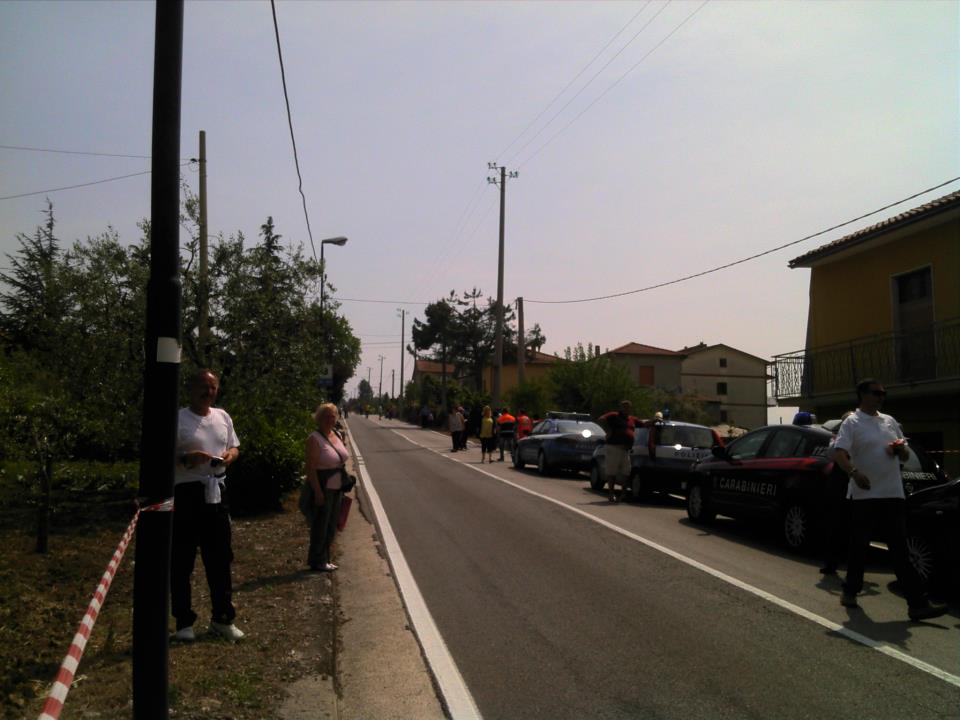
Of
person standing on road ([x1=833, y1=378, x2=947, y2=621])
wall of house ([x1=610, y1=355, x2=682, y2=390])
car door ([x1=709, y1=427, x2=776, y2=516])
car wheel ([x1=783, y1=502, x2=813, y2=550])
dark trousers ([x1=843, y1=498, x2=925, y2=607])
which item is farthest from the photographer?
wall of house ([x1=610, y1=355, x2=682, y2=390])

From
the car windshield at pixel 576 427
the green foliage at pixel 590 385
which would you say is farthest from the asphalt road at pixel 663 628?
the green foliage at pixel 590 385

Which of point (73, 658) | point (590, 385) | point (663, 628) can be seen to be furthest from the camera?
point (590, 385)

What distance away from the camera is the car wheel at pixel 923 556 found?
7812 millimetres

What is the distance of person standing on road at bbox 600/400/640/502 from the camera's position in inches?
614

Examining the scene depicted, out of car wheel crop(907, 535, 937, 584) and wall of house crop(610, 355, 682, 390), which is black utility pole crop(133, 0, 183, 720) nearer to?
car wheel crop(907, 535, 937, 584)

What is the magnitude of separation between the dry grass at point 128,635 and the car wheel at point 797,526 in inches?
217

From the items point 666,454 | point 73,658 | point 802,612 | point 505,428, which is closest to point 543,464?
point 666,454

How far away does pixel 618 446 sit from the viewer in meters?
15.7

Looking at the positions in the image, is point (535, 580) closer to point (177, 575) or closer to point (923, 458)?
point (177, 575)

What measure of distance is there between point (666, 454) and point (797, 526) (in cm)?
550

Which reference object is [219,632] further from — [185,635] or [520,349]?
[520,349]

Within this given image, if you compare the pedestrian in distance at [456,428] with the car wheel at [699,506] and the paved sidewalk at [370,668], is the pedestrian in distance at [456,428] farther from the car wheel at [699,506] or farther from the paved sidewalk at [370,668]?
the paved sidewalk at [370,668]

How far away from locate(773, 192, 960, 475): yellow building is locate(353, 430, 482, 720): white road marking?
1217 centimetres

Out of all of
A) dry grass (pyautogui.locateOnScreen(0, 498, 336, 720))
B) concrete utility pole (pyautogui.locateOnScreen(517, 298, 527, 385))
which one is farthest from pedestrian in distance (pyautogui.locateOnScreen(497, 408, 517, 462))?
dry grass (pyautogui.locateOnScreen(0, 498, 336, 720))
